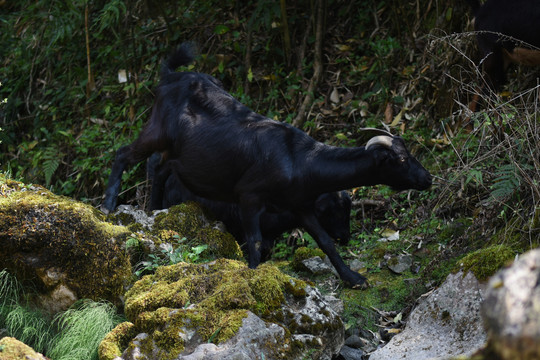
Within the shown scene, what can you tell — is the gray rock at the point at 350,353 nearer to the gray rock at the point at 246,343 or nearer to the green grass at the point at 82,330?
the gray rock at the point at 246,343

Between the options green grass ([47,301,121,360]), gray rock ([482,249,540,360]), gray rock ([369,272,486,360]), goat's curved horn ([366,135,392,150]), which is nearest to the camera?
gray rock ([482,249,540,360])

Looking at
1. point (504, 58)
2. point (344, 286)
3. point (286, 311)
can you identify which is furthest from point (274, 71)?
point (286, 311)

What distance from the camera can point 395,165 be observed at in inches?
243

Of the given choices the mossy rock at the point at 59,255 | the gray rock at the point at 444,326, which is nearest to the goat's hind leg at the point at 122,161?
the mossy rock at the point at 59,255

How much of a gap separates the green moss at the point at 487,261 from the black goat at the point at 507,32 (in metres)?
2.85

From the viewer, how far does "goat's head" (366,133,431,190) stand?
6.13m

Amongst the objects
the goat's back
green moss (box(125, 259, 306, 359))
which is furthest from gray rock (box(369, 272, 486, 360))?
the goat's back

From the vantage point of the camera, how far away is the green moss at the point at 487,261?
179 inches

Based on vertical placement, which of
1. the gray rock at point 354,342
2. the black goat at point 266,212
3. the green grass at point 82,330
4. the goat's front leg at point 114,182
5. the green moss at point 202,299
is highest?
the green moss at point 202,299

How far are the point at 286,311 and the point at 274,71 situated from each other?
237 inches

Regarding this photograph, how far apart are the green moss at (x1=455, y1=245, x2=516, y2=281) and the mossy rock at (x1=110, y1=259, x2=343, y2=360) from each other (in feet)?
3.62

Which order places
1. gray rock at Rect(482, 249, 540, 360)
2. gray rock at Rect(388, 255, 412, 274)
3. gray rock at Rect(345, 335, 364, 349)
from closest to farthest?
1. gray rock at Rect(482, 249, 540, 360)
2. gray rock at Rect(345, 335, 364, 349)
3. gray rock at Rect(388, 255, 412, 274)

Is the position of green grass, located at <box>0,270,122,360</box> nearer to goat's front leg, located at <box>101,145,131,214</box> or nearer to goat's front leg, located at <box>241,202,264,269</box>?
goat's front leg, located at <box>241,202,264,269</box>

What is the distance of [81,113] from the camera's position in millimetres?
10656
